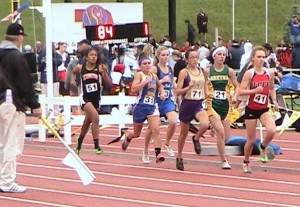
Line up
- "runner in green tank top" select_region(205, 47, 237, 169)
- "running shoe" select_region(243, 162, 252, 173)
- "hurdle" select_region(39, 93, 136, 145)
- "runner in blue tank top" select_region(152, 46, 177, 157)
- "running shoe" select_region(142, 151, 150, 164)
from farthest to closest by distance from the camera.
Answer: "hurdle" select_region(39, 93, 136, 145) → "runner in blue tank top" select_region(152, 46, 177, 157) → "runner in green tank top" select_region(205, 47, 237, 169) → "running shoe" select_region(142, 151, 150, 164) → "running shoe" select_region(243, 162, 252, 173)

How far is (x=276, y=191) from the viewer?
43.1 feet

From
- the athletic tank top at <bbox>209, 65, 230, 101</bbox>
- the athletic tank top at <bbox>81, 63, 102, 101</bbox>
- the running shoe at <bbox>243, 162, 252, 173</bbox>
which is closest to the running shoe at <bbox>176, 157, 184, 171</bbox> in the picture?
the running shoe at <bbox>243, 162, 252, 173</bbox>

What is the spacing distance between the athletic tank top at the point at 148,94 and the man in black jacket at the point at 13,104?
352 cm

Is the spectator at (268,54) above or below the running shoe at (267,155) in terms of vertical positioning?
above

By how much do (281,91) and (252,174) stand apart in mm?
9450

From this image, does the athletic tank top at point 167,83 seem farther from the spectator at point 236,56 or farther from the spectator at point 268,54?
the spectator at point 236,56

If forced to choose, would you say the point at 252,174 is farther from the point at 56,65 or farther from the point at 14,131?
the point at 56,65

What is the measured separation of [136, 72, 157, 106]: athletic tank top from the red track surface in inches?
40.6

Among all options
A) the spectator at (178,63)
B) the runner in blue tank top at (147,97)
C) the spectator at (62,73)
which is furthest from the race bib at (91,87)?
the spectator at (62,73)

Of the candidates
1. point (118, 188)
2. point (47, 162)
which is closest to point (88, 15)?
point (47, 162)

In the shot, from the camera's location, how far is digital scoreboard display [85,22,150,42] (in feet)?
84.1

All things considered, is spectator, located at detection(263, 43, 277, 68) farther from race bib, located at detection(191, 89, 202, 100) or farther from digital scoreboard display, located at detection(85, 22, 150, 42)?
race bib, located at detection(191, 89, 202, 100)

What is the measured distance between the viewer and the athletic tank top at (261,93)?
14.7 m

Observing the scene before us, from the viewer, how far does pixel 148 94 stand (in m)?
16.0
